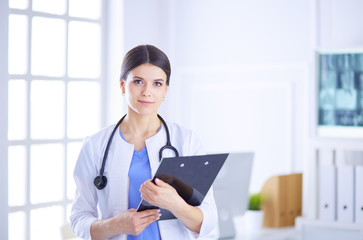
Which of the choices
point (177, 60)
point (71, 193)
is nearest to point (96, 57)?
point (177, 60)

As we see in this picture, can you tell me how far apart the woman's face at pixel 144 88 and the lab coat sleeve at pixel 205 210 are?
6.7 inches

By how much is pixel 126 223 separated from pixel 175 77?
235cm

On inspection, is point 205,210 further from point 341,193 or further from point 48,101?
point 48,101

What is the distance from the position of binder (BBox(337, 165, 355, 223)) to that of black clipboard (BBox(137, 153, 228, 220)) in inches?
55.9

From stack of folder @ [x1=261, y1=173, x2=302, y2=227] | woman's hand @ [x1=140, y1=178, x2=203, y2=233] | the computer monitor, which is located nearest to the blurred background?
stack of folder @ [x1=261, y1=173, x2=302, y2=227]

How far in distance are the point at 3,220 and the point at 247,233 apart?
53.1 inches

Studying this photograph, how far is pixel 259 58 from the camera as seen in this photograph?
3.26 meters

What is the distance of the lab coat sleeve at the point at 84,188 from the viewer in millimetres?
1464

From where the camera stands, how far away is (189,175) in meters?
1.34

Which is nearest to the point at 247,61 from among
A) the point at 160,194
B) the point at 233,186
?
the point at 233,186

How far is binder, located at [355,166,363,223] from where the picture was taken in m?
2.56

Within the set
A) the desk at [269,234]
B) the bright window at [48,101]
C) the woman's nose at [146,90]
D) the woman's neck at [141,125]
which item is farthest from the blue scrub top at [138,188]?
the bright window at [48,101]

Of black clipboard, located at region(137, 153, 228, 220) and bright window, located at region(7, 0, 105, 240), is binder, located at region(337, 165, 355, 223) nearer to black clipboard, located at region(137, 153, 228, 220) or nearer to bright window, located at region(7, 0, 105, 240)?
black clipboard, located at region(137, 153, 228, 220)

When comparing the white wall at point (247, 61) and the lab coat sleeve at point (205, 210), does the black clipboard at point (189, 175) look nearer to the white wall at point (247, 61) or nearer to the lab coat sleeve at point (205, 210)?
the lab coat sleeve at point (205, 210)
